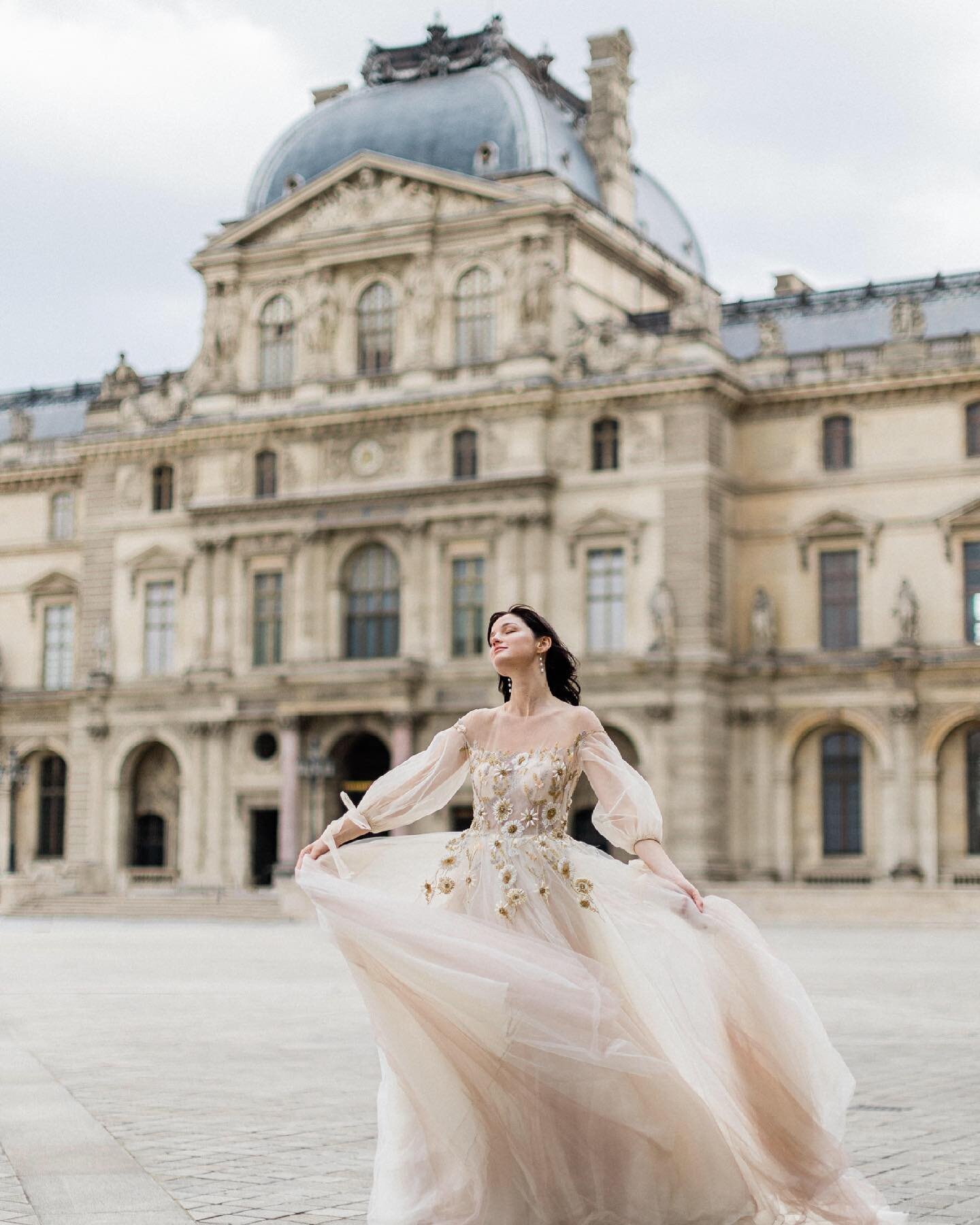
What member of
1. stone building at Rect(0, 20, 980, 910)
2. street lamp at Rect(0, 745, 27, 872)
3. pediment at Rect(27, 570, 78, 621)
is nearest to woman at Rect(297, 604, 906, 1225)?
stone building at Rect(0, 20, 980, 910)

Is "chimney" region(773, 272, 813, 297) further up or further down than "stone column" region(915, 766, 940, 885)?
further up

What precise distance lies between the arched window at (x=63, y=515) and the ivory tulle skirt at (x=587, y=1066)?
52.4m

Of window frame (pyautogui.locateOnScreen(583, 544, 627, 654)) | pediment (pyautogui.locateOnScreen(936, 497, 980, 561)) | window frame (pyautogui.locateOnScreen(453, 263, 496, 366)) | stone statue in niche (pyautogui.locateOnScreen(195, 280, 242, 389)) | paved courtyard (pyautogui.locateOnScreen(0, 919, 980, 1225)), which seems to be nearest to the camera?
paved courtyard (pyautogui.locateOnScreen(0, 919, 980, 1225))

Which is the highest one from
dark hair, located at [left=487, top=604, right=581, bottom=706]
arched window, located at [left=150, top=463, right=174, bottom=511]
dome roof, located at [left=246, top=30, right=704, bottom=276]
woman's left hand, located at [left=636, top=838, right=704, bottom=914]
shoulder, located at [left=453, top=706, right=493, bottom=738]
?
dome roof, located at [left=246, top=30, right=704, bottom=276]

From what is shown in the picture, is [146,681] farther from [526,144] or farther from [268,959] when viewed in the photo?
[268,959]

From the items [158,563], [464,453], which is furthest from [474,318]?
[158,563]

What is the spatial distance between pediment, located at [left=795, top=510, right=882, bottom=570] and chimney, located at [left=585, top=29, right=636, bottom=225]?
1130 cm

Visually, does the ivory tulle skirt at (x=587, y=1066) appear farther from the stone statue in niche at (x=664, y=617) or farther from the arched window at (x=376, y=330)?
the arched window at (x=376, y=330)

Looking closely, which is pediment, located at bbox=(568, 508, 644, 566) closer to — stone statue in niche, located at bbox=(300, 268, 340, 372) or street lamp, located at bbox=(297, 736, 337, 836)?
street lamp, located at bbox=(297, 736, 337, 836)

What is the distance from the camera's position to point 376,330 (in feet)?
172

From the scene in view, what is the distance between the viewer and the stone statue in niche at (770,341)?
49.7 m

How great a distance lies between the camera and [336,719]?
168ft

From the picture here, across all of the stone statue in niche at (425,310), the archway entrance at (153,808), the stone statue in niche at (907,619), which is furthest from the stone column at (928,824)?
the archway entrance at (153,808)

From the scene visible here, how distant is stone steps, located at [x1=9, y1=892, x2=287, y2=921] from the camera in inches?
1820
